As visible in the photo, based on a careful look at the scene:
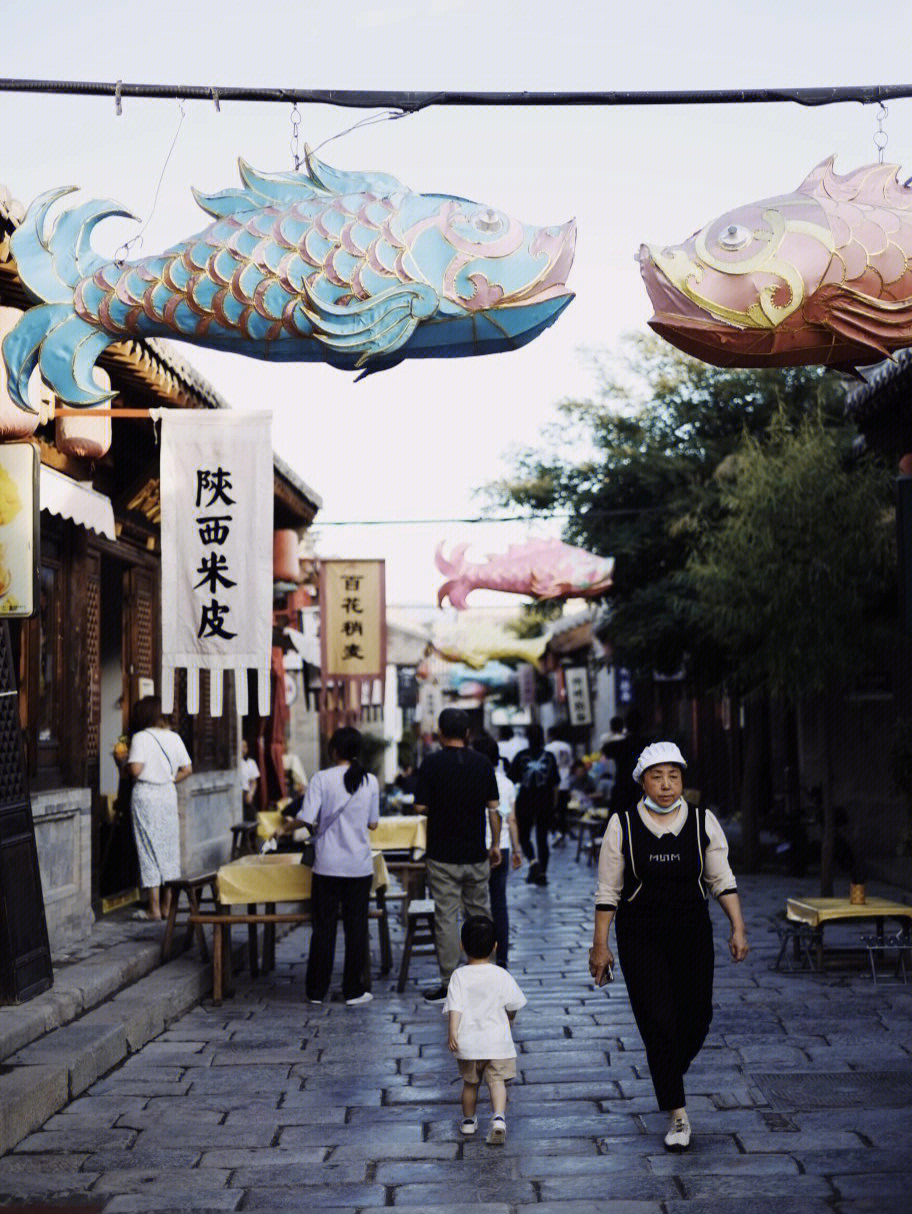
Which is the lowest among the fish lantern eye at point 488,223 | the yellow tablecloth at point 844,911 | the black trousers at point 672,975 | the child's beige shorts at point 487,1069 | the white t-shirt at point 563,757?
the child's beige shorts at point 487,1069

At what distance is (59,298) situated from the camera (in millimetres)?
7965

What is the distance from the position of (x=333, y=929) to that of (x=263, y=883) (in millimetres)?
629

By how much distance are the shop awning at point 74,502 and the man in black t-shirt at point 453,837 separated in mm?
3172

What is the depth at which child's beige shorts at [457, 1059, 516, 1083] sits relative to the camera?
727 centimetres

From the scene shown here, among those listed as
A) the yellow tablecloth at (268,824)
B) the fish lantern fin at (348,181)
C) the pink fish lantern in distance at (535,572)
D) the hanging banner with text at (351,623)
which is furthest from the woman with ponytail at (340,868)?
the hanging banner with text at (351,623)

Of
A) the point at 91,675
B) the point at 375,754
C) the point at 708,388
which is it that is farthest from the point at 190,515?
the point at 375,754

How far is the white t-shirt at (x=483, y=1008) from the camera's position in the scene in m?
7.26

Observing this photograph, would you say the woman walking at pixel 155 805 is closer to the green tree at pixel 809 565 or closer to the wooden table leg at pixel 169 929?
the wooden table leg at pixel 169 929

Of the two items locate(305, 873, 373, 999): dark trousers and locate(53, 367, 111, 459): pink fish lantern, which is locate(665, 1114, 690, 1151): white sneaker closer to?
locate(305, 873, 373, 999): dark trousers

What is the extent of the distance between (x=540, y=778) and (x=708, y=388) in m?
7.05

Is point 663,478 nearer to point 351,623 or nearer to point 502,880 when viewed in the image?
point 351,623

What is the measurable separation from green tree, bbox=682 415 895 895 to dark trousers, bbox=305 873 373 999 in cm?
578

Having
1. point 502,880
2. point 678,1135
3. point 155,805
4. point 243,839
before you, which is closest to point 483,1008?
point 678,1135

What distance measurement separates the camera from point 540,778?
19.7 meters
